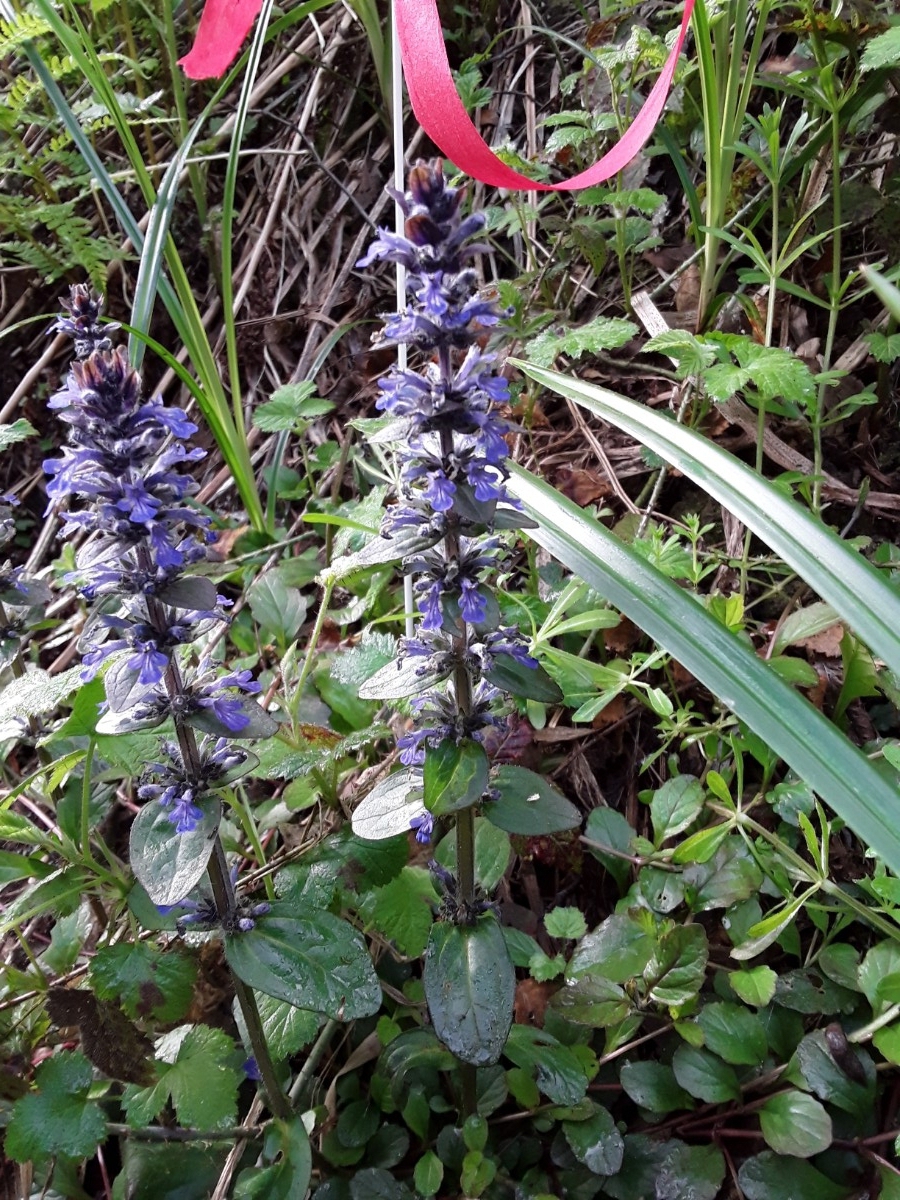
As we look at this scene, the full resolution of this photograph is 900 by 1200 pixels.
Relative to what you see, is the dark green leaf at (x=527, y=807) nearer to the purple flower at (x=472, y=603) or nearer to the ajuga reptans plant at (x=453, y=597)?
the ajuga reptans plant at (x=453, y=597)

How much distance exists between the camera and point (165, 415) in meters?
1.09

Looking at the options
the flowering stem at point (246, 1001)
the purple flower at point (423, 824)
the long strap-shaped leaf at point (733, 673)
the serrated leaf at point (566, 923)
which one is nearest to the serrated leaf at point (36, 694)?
the flowering stem at point (246, 1001)

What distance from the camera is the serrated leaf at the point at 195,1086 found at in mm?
1326

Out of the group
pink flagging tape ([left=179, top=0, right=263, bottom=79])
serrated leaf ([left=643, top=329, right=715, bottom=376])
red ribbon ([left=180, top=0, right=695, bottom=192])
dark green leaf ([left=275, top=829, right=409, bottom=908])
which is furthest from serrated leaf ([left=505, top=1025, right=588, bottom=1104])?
pink flagging tape ([left=179, top=0, right=263, bottom=79])

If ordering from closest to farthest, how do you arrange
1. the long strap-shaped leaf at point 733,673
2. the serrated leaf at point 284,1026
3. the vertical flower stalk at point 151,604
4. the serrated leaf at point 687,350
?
the long strap-shaped leaf at point 733,673, the vertical flower stalk at point 151,604, the serrated leaf at point 284,1026, the serrated leaf at point 687,350

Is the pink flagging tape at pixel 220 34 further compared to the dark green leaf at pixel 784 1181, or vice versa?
the pink flagging tape at pixel 220 34

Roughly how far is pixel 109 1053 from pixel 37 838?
434mm

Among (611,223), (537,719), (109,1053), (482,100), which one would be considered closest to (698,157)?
(611,223)

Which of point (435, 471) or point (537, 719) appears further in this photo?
point (537, 719)

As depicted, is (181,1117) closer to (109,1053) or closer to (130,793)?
(109,1053)

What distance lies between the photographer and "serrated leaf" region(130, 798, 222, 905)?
119cm

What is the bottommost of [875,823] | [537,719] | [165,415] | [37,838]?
[537,719]

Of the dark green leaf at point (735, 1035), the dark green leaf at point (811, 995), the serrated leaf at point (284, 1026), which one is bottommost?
the dark green leaf at point (811, 995)

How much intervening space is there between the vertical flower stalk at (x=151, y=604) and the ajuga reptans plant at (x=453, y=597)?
0.84 feet
